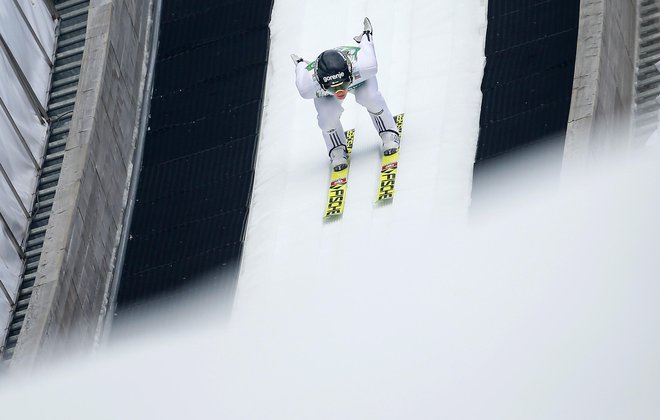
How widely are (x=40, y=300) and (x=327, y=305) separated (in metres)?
4.86

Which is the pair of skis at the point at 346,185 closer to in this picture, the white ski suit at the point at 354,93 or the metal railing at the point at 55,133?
the white ski suit at the point at 354,93

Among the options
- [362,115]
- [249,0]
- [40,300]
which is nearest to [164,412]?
[40,300]

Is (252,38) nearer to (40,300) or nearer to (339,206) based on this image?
(339,206)

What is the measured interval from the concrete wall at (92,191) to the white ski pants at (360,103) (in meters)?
4.10

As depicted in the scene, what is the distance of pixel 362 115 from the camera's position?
134ft

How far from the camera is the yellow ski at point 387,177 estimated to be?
39.5 meters

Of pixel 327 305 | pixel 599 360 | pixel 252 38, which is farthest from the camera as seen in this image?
pixel 252 38

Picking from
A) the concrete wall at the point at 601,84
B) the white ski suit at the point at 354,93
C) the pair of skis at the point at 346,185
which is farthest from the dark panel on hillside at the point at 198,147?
the concrete wall at the point at 601,84

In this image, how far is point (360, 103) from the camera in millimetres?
38938

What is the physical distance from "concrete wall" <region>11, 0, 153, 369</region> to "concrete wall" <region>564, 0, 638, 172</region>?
8475 millimetres

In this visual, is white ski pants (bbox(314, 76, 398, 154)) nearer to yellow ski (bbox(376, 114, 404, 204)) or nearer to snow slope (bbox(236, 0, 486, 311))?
yellow ski (bbox(376, 114, 404, 204))

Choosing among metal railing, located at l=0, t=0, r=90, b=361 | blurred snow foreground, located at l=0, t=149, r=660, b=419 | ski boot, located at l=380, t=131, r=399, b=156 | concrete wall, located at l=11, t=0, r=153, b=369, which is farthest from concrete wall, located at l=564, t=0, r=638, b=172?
metal railing, located at l=0, t=0, r=90, b=361

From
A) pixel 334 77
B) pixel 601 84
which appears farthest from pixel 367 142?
pixel 601 84

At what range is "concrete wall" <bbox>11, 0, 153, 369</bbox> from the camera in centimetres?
3800
